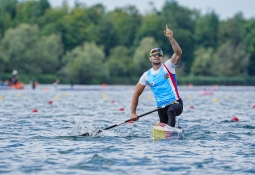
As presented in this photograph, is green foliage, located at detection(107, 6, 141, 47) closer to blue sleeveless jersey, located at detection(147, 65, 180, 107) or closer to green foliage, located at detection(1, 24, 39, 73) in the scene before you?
green foliage, located at detection(1, 24, 39, 73)

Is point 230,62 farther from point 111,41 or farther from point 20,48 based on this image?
point 20,48

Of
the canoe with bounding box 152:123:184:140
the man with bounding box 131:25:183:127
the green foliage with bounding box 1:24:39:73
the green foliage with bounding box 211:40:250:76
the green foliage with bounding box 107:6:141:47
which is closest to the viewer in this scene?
the man with bounding box 131:25:183:127

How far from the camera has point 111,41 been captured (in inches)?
5138

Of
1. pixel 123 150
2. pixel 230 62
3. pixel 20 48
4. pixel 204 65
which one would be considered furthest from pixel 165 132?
pixel 230 62

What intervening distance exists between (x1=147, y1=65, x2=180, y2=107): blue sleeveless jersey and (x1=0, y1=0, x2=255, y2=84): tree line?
7168cm

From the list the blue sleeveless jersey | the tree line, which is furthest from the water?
the tree line

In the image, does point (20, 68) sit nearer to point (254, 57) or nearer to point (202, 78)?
point (202, 78)

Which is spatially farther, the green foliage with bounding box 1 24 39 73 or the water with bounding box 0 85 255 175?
the green foliage with bounding box 1 24 39 73

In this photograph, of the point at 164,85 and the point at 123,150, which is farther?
the point at 164,85

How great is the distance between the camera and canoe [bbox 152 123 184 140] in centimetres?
1611

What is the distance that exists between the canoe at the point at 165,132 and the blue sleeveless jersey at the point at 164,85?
521mm

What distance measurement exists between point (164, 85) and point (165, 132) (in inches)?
42.4

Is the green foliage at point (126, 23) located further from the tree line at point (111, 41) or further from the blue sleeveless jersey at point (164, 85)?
the blue sleeveless jersey at point (164, 85)

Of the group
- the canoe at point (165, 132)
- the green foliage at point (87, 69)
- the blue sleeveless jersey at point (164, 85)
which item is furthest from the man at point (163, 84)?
the green foliage at point (87, 69)
